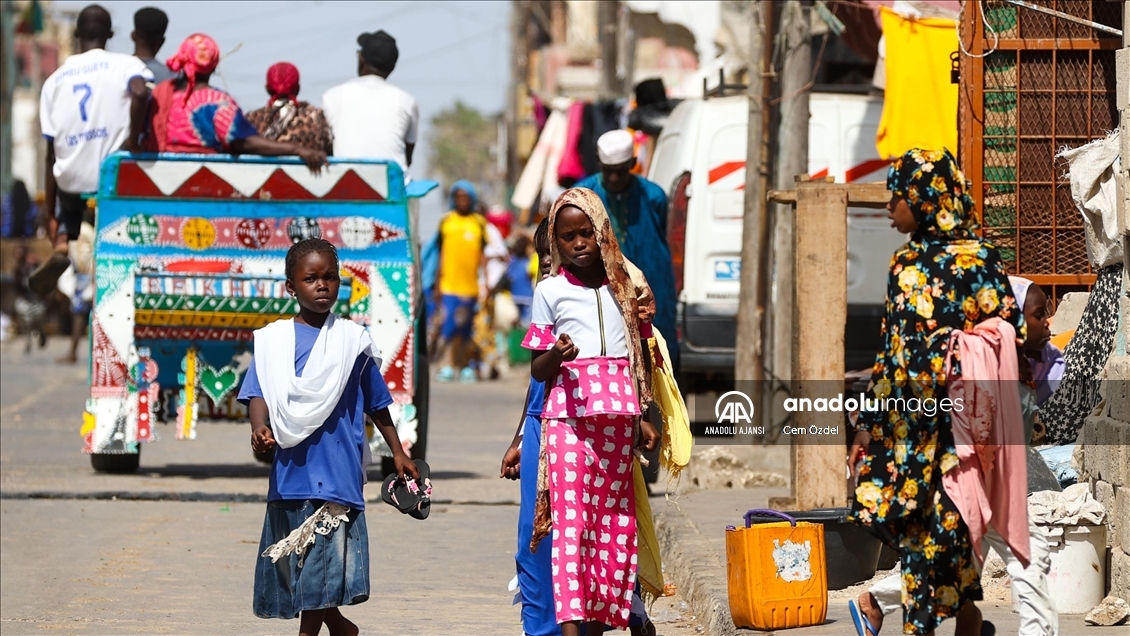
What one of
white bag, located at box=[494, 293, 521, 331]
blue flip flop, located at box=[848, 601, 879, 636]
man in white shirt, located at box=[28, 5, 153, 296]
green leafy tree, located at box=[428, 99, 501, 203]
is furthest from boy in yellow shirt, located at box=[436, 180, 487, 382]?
green leafy tree, located at box=[428, 99, 501, 203]

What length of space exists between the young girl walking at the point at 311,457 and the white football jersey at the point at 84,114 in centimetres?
551

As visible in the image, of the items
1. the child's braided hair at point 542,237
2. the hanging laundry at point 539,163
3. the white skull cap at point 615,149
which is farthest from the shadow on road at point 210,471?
the hanging laundry at point 539,163

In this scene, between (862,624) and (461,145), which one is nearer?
(862,624)

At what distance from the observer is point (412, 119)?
11.0 m

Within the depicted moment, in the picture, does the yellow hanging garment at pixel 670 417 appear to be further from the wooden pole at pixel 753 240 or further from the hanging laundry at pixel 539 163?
the hanging laundry at pixel 539 163

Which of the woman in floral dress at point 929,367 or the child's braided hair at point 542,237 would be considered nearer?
the woman in floral dress at point 929,367

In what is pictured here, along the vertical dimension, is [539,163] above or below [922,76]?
above

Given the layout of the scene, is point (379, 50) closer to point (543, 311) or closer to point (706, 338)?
point (706, 338)

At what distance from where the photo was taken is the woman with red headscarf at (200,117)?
33.7 ft

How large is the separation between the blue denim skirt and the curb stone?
144 cm

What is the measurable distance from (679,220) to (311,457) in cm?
831

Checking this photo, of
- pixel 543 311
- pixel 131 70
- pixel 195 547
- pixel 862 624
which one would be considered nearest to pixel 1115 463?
pixel 862 624

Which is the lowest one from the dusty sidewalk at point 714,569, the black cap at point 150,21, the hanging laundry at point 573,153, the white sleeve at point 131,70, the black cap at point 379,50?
the dusty sidewalk at point 714,569

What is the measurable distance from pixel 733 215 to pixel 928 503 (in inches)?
327
